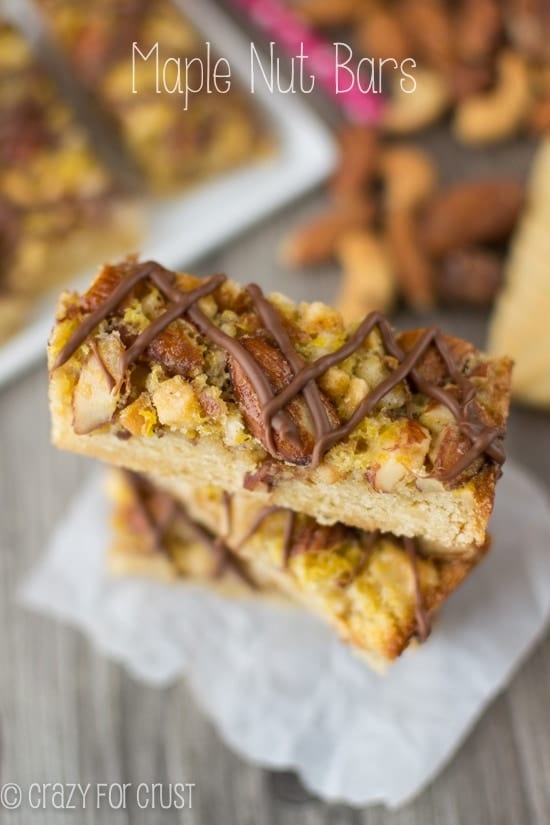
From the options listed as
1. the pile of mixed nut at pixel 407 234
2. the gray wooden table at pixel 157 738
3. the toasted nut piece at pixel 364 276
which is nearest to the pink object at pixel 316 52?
the pile of mixed nut at pixel 407 234

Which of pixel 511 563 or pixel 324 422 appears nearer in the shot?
pixel 324 422

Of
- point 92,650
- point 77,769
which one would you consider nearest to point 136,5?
point 92,650

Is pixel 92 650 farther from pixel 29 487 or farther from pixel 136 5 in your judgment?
pixel 136 5

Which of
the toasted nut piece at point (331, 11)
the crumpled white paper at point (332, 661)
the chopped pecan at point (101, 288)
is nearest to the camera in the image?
the chopped pecan at point (101, 288)

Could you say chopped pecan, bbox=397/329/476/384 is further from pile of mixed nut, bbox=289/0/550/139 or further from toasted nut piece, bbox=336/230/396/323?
pile of mixed nut, bbox=289/0/550/139

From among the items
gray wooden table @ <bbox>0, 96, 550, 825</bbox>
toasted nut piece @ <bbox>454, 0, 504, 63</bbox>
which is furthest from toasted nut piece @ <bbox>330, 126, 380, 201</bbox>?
gray wooden table @ <bbox>0, 96, 550, 825</bbox>

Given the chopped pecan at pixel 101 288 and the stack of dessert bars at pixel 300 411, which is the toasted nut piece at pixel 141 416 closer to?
Result: the stack of dessert bars at pixel 300 411
